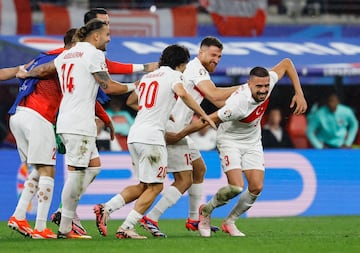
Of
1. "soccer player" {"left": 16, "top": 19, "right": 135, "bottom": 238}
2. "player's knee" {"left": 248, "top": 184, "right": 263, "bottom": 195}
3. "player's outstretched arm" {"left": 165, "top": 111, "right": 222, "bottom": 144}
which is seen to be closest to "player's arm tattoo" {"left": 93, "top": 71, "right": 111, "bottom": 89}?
"soccer player" {"left": 16, "top": 19, "right": 135, "bottom": 238}

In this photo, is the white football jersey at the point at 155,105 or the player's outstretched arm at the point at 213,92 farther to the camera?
the player's outstretched arm at the point at 213,92

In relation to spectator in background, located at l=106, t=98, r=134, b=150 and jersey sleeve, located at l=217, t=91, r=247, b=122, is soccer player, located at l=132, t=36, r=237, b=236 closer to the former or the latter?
→ jersey sleeve, located at l=217, t=91, r=247, b=122

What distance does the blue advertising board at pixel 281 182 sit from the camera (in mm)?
18094

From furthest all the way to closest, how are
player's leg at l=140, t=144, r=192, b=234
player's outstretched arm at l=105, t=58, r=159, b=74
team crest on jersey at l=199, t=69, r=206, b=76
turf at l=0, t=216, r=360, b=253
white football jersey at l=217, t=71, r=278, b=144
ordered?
player's leg at l=140, t=144, r=192, b=234 → team crest on jersey at l=199, t=69, r=206, b=76 → player's outstretched arm at l=105, t=58, r=159, b=74 → white football jersey at l=217, t=71, r=278, b=144 → turf at l=0, t=216, r=360, b=253

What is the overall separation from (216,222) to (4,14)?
25.5 ft

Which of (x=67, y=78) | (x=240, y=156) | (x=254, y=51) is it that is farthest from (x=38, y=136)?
(x=254, y=51)

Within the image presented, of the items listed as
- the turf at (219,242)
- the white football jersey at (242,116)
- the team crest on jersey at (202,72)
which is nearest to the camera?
the turf at (219,242)

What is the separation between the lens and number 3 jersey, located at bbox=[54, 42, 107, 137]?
1239cm

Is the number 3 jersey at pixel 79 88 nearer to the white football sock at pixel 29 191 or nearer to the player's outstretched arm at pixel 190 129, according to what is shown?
the white football sock at pixel 29 191

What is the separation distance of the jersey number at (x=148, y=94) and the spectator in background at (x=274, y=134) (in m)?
8.42

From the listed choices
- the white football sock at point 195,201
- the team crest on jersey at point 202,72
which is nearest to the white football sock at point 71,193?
the team crest on jersey at point 202,72

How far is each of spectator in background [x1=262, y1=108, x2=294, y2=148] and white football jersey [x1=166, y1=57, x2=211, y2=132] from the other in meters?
7.16

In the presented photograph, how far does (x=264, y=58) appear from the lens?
22359 millimetres

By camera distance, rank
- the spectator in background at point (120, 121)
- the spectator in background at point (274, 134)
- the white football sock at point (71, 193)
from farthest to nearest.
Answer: the spectator in background at point (274, 134) → the spectator in background at point (120, 121) → the white football sock at point (71, 193)
